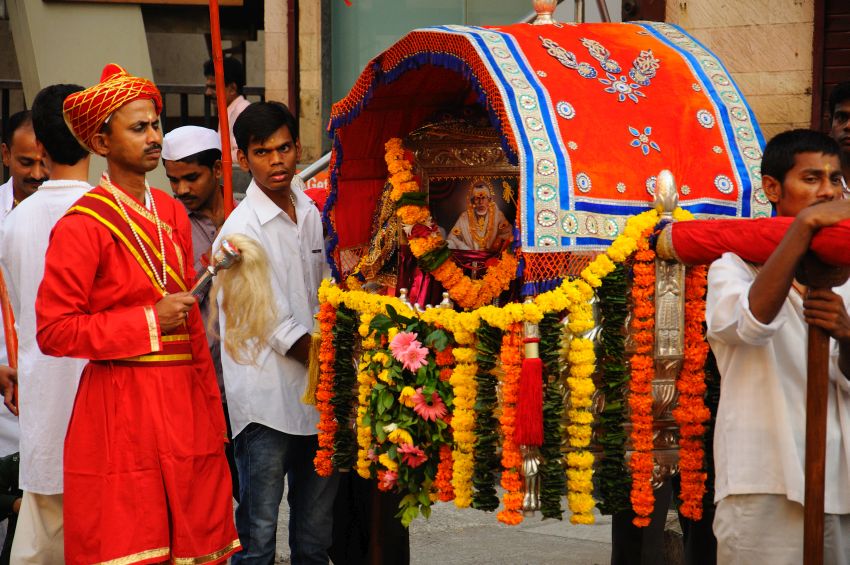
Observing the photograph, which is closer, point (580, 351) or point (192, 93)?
point (580, 351)

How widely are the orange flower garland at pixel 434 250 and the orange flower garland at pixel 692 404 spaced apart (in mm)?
768

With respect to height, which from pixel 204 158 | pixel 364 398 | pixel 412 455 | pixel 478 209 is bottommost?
pixel 412 455

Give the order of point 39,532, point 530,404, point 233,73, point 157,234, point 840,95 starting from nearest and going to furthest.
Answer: point 530,404 → point 157,234 → point 39,532 → point 840,95 → point 233,73

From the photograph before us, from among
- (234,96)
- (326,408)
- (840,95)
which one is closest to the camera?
(326,408)

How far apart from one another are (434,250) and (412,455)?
0.94 meters

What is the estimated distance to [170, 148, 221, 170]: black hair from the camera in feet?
17.1

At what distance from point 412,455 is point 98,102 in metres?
1.51

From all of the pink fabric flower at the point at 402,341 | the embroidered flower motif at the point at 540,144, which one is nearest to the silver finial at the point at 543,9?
the embroidered flower motif at the point at 540,144

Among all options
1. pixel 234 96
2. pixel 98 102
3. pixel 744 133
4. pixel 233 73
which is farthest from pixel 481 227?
pixel 233 73

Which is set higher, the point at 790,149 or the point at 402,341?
the point at 790,149

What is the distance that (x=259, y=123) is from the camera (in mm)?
4770

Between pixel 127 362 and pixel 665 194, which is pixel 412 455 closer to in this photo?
pixel 127 362

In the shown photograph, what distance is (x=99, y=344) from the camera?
372cm

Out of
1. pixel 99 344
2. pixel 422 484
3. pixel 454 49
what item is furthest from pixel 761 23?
pixel 99 344
